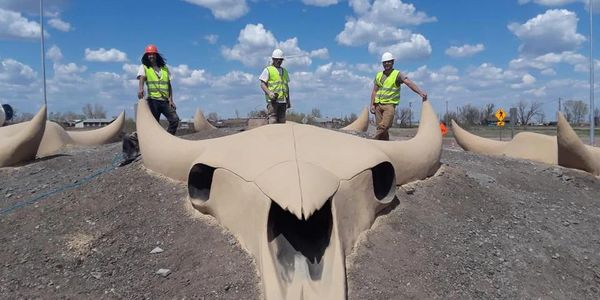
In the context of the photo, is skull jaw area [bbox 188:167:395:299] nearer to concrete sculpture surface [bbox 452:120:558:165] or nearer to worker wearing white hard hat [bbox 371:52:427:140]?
worker wearing white hard hat [bbox 371:52:427:140]

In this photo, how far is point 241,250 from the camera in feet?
19.7

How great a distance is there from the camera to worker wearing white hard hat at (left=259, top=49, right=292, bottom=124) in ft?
32.2

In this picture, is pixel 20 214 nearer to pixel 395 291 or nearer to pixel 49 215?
pixel 49 215

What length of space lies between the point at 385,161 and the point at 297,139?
3.64 ft

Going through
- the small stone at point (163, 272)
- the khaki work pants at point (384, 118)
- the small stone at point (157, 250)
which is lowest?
the small stone at point (163, 272)

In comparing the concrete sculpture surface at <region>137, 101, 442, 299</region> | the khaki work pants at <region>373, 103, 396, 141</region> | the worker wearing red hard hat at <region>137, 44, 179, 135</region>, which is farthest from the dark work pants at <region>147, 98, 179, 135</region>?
the khaki work pants at <region>373, 103, 396, 141</region>

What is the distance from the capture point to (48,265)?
20.6ft

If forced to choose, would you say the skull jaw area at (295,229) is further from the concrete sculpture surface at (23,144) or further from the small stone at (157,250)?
the concrete sculpture surface at (23,144)

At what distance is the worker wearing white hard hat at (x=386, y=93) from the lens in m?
9.84

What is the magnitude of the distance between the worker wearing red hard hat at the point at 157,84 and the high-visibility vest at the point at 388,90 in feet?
12.1

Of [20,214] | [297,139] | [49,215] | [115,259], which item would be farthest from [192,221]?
[20,214]

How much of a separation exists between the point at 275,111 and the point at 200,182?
11.0 ft

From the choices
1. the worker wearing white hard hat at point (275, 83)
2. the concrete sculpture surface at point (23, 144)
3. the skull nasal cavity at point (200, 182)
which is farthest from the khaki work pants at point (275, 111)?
the concrete sculpture surface at point (23, 144)

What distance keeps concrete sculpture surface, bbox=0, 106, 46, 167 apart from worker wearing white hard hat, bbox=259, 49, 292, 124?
15.7 ft
